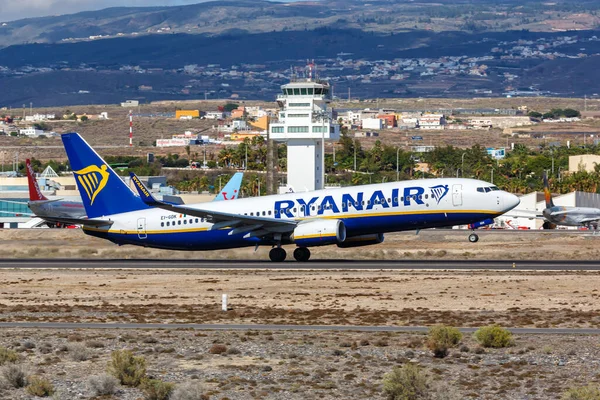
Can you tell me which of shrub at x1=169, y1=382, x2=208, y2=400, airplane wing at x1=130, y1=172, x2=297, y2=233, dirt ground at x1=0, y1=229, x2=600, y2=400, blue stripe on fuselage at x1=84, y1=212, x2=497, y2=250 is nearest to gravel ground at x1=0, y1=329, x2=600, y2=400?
dirt ground at x1=0, y1=229, x2=600, y2=400

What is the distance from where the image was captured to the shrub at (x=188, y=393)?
26686 millimetres

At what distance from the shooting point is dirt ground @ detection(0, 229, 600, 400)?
29016mm

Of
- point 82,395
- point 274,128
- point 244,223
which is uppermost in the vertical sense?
point 274,128

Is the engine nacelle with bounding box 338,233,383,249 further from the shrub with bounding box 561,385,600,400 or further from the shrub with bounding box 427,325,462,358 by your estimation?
the shrub with bounding box 561,385,600,400

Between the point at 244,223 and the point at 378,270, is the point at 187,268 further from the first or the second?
the point at 378,270

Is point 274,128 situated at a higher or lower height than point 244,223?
higher

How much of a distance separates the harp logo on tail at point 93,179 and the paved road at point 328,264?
4007 mm

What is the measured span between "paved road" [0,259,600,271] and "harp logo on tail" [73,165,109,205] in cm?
401

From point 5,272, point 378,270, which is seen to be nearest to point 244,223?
point 378,270

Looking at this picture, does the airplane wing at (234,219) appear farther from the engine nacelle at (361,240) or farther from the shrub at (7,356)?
the shrub at (7,356)

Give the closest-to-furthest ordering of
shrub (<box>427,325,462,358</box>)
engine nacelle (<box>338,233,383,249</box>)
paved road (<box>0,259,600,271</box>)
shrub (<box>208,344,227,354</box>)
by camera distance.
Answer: shrub (<box>427,325,462,358</box>), shrub (<box>208,344,227,354</box>), paved road (<box>0,259,600,271</box>), engine nacelle (<box>338,233,383,249</box>)

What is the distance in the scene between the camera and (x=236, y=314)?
40875 mm

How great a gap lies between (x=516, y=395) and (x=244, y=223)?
113 feet

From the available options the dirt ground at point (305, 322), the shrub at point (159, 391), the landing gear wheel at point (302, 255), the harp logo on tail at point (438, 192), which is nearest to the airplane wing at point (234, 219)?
the landing gear wheel at point (302, 255)
